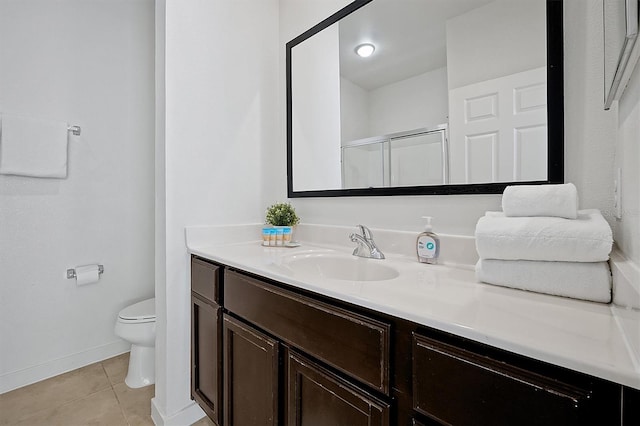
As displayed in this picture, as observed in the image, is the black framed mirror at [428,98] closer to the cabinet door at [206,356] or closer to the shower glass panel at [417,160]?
the shower glass panel at [417,160]

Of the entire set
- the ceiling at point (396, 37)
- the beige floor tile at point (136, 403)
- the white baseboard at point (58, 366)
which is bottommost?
the beige floor tile at point (136, 403)

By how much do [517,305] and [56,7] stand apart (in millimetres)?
2768

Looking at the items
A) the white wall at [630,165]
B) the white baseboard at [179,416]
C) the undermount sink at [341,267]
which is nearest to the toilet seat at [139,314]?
the white baseboard at [179,416]

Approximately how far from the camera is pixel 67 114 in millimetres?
1852

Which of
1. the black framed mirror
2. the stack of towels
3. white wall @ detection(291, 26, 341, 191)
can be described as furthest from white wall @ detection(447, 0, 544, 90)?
white wall @ detection(291, 26, 341, 191)

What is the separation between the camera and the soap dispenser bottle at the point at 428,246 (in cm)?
105

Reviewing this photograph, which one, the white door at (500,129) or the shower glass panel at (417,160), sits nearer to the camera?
the white door at (500,129)

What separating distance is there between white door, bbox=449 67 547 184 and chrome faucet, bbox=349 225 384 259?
1.28 feet

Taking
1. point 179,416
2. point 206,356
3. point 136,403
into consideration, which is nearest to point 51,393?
point 136,403

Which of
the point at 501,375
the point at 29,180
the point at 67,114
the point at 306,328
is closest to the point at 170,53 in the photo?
the point at 67,114

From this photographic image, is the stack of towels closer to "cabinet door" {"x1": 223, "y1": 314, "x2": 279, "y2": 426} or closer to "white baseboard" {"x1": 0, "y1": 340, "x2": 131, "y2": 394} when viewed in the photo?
"cabinet door" {"x1": 223, "y1": 314, "x2": 279, "y2": 426}

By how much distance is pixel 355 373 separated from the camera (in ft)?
2.25

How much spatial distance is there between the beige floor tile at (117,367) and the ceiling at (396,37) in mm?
2208

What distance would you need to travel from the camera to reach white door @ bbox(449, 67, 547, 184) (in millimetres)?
900
